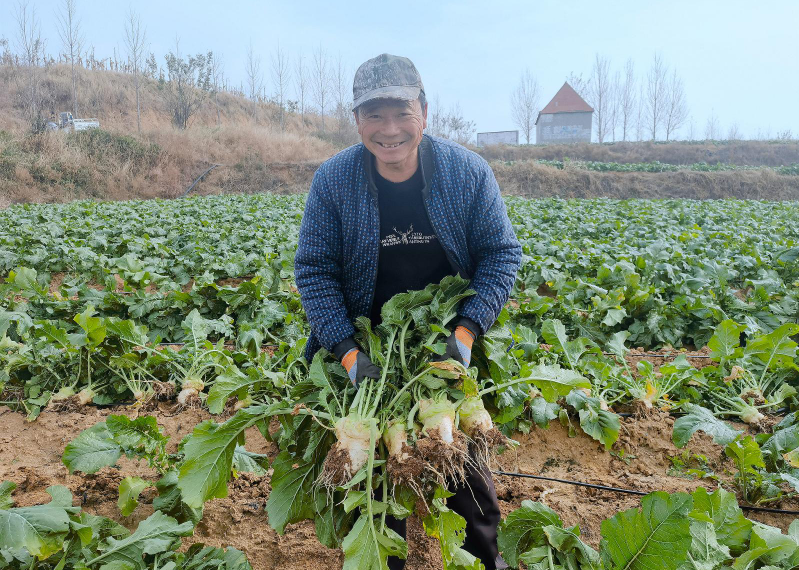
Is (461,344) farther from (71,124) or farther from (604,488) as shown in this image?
(71,124)

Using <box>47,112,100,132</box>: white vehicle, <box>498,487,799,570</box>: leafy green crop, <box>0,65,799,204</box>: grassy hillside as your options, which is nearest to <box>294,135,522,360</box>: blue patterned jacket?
<box>498,487,799,570</box>: leafy green crop

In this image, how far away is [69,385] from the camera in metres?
3.97

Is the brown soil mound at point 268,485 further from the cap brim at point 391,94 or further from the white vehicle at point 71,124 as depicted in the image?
the white vehicle at point 71,124

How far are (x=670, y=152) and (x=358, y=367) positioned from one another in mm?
40565

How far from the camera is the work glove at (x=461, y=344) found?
82.0 inches

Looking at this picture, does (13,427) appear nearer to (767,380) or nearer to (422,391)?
(422,391)

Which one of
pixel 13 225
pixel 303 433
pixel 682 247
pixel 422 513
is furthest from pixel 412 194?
pixel 13 225

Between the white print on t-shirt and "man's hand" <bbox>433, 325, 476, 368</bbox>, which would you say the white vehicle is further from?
"man's hand" <bbox>433, 325, 476, 368</bbox>

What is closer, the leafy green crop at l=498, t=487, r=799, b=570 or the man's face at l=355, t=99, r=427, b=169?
the leafy green crop at l=498, t=487, r=799, b=570

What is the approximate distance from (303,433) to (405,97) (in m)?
1.36

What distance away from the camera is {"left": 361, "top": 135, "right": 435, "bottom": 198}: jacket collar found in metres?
2.25

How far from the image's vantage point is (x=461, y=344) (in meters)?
2.10

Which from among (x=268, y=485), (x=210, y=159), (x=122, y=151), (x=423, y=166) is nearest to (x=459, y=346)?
(x=423, y=166)

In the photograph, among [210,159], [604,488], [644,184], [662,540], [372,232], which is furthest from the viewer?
[210,159]
